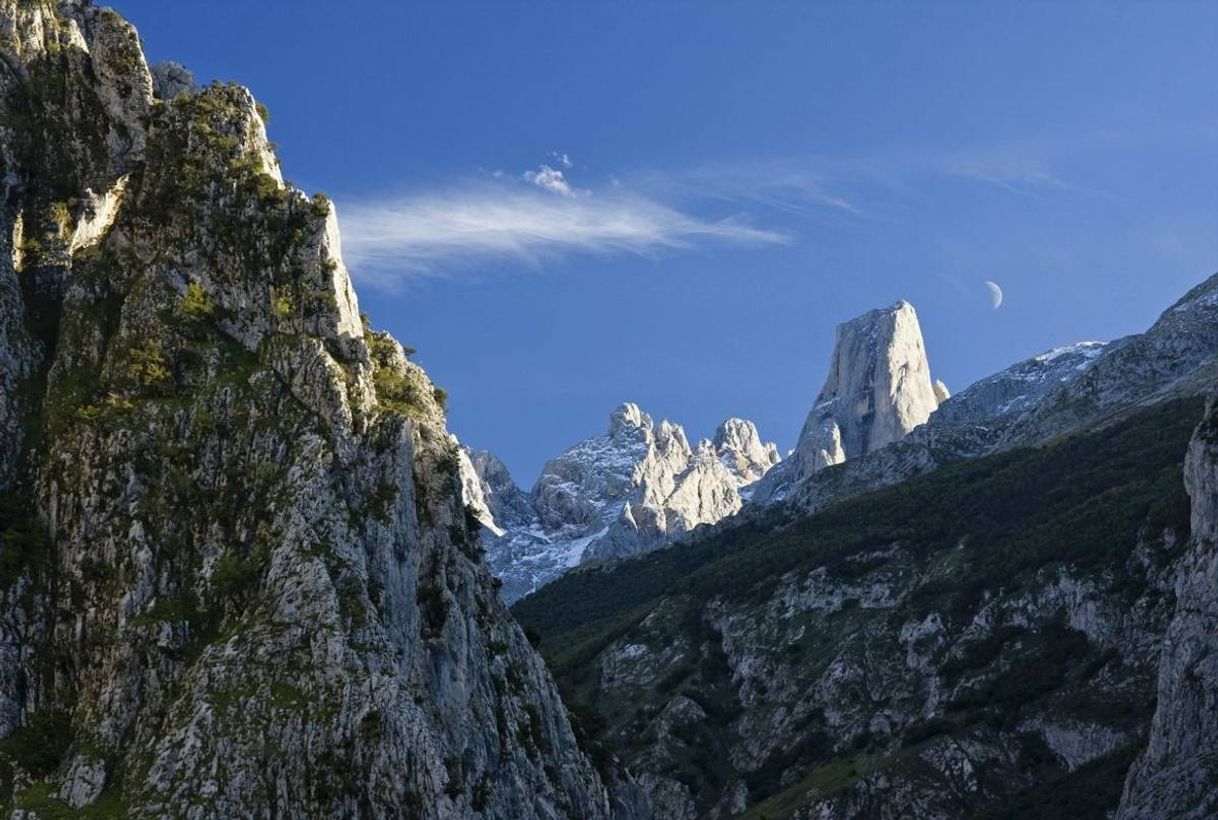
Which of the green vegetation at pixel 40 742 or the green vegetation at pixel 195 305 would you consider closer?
the green vegetation at pixel 40 742

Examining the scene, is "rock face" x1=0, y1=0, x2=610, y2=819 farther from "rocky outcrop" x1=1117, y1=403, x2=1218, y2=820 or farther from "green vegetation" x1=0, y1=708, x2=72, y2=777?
"rocky outcrop" x1=1117, y1=403, x2=1218, y2=820

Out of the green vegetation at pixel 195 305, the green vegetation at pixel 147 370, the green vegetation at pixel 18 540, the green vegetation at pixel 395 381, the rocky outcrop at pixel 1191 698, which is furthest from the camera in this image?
the rocky outcrop at pixel 1191 698

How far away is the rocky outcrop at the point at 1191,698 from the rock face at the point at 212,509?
48233 mm

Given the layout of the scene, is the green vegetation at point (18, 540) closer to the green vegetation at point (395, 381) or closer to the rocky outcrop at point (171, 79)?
the green vegetation at point (395, 381)

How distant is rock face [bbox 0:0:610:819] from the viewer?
79.8 metres

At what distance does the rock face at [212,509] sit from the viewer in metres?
79.8

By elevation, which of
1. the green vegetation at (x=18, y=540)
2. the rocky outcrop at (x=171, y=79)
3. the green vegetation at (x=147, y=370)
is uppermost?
the rocky outcrop at (x=171, y=79)

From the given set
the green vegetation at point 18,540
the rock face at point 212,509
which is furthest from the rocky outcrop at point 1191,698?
the green vegetation at point 18,540

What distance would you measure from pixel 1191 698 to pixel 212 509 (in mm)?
86498

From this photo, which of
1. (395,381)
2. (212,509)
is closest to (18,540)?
(212,509)

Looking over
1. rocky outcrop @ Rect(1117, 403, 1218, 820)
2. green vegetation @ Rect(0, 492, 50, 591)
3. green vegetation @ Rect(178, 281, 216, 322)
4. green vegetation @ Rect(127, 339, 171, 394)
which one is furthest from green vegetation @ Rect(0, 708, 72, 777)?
rocky outcrop @ Rect(1117, 403, 1218, 820)

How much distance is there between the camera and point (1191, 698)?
127m

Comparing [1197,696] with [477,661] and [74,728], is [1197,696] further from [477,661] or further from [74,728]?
[74,728]

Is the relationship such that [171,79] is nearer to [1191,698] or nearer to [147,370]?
[147,370]
